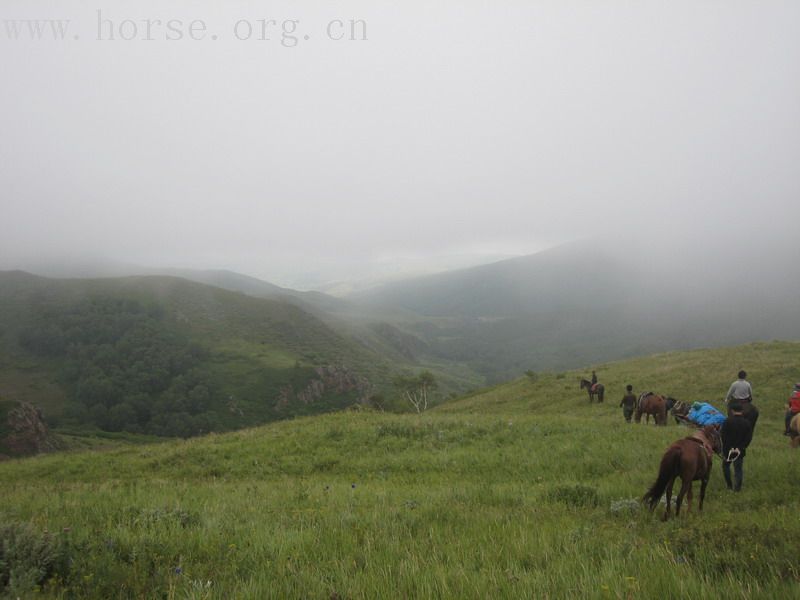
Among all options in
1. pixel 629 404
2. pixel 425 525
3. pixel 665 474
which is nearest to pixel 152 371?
pixel 629 404

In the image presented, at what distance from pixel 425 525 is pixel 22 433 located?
85711mm

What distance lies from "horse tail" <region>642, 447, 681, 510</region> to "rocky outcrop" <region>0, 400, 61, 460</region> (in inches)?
3100

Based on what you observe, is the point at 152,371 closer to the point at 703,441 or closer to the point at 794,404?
the point at 794,404

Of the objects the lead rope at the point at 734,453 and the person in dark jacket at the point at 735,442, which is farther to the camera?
the person in dark jacket at the point at 735,442

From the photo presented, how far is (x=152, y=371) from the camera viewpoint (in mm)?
157625

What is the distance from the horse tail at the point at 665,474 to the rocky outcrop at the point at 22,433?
78.7 meters

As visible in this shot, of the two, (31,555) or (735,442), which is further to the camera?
(735,442)

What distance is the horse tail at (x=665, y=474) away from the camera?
7211 mm

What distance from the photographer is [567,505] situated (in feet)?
25.0

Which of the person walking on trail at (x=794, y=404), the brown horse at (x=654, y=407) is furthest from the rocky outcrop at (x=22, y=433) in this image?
the person walking on trail at (x=794, y=404)

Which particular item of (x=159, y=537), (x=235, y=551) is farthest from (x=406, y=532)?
(x=159, y=537)

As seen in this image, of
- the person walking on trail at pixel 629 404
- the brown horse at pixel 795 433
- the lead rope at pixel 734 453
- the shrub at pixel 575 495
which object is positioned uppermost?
the lead rope at pixel 734 453

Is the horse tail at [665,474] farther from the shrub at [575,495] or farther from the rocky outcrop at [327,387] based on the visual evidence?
the rocky outcrop at [327,387]

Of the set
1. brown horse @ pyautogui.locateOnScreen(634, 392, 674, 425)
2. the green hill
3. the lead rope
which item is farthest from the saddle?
the green hill
